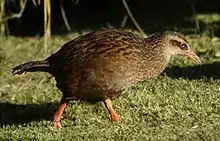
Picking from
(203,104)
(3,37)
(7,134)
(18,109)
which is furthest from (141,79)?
(3,37)

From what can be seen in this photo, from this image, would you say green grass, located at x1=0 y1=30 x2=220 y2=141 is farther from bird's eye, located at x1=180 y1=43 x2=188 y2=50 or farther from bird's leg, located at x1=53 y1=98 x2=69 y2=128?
bird's eye, located at x1=180 y1=43 x2=188 y2=50

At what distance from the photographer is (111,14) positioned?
11.8m

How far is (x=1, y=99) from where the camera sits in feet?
25.8

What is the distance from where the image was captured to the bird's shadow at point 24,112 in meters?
7.00

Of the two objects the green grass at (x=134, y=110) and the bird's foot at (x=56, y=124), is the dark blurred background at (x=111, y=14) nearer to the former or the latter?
the green grass at (x=134, y=110)

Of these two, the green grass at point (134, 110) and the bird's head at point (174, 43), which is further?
the bird's head at point (174, 43)

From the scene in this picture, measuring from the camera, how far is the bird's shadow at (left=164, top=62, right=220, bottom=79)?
25.0 feet

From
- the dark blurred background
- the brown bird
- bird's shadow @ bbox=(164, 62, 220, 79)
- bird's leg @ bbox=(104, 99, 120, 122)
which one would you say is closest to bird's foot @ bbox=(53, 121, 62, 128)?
the brown bird

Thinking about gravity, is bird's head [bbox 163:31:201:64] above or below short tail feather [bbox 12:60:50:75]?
above

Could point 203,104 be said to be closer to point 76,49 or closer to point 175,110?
point 175,110

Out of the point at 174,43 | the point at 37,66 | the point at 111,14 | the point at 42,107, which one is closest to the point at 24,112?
the point at 42,107

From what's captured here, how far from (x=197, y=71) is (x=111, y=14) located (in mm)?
4186

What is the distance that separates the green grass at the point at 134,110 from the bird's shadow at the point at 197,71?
0.01 meters

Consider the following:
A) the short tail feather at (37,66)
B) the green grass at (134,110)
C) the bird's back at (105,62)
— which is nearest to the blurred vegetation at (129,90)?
the green grass at (134,110)
